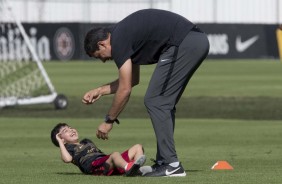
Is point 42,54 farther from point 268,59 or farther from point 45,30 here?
point 268,59

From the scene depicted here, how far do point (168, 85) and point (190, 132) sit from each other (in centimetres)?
694

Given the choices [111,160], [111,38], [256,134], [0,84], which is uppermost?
[111,38]

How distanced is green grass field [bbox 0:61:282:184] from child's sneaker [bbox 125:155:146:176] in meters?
0.09

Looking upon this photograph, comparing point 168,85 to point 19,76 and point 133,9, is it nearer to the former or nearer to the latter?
point 19,76

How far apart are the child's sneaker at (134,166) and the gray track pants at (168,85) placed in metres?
0.28

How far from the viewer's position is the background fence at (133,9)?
2169 inches

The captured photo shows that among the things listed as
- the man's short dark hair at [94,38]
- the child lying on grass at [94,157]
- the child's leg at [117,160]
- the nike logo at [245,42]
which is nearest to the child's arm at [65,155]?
the child lying on grass at [94,157]

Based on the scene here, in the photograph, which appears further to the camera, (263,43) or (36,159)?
(263,43)

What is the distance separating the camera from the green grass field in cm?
1168

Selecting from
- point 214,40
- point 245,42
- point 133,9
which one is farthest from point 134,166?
point 133,9

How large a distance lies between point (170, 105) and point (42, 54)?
33.4 metres

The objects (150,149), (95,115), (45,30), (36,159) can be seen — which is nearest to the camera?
(36,159)

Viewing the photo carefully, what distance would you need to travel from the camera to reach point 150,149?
15312 mm

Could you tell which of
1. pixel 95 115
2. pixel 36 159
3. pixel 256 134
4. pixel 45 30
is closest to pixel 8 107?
pixel 95 115
